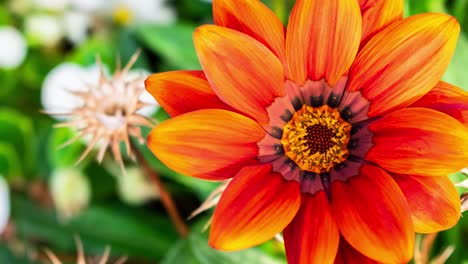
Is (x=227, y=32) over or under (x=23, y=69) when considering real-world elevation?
over

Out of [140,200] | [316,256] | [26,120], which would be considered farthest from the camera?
[26,120]

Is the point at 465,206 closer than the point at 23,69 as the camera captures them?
Yes

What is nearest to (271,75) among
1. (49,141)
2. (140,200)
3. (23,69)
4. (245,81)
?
→ (245,81)

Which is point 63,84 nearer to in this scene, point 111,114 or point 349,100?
point 111,114

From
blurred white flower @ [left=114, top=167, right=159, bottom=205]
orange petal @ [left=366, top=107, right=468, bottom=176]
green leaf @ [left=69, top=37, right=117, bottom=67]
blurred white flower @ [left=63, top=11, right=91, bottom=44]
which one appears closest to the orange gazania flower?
orange petal @ [left=366, top=107, right=468, bottom=176]

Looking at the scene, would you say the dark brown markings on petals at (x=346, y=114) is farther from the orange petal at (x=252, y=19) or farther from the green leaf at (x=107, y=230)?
the green leaf at (x=107, y=230)

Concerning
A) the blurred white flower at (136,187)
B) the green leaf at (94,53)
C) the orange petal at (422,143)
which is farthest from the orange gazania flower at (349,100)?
the green leaf at (94,53)

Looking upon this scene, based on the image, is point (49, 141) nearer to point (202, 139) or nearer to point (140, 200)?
point (140, 200)
